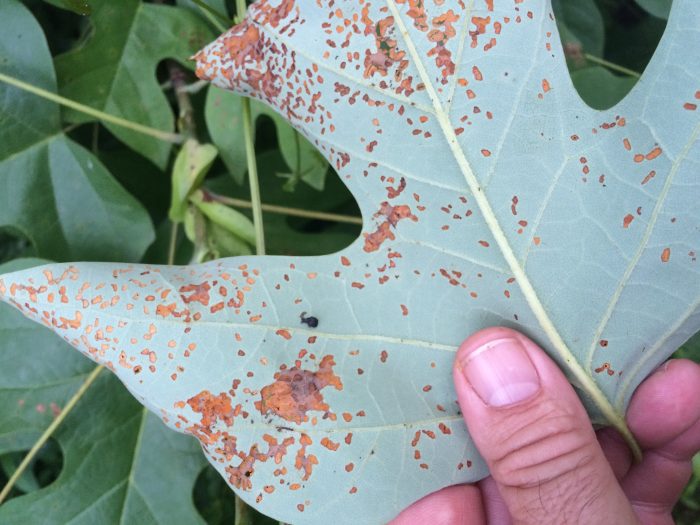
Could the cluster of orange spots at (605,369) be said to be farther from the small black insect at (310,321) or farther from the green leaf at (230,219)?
the green leaf at (230,219)

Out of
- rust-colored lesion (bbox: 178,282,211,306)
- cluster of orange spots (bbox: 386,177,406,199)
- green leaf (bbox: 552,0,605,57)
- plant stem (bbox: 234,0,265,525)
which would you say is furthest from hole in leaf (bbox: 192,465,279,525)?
green leaf (bbox: 552,0,605,57)

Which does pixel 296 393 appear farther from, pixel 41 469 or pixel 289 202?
pixel 41 469

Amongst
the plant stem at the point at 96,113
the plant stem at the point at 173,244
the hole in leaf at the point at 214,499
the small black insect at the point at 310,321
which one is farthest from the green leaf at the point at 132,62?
the hole in leaf at the point at 214,499

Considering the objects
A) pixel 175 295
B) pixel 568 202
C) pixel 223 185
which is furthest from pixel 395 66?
pixel 223 185

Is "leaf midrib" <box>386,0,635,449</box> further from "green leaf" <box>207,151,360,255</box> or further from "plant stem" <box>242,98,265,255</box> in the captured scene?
"green leaf" <box>207,151,360,255</box>

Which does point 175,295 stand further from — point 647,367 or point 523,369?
point 647,367

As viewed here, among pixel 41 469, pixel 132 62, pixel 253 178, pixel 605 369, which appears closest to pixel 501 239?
pixel 605 369

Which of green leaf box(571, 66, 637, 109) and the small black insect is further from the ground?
green leaf box(571, 66, 637, 109)
